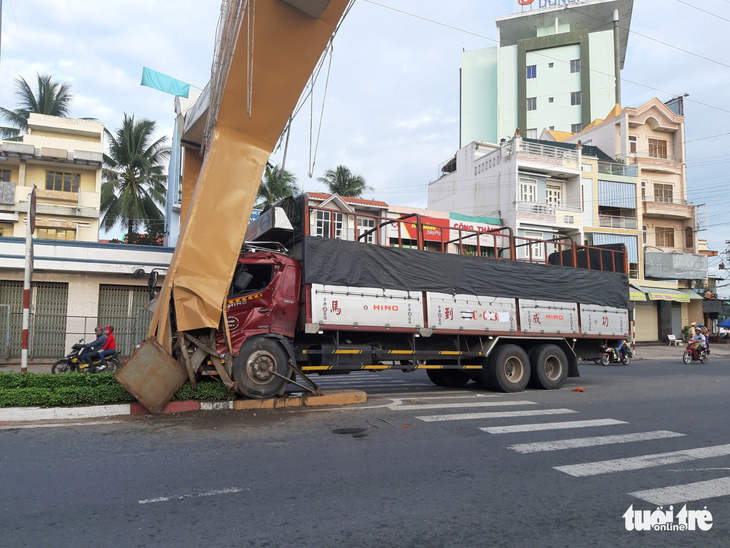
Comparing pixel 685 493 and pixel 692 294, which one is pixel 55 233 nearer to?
pixel 685 493

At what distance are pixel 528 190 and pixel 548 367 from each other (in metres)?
24.1

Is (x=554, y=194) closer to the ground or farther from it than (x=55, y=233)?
farther from it

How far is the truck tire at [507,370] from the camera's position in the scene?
1134 cm

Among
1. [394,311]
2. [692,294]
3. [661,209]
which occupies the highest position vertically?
[661,209]

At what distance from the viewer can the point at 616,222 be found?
1428 inches

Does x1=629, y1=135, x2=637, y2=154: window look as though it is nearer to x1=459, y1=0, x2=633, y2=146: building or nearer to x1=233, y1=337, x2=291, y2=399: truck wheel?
x1=459, y1=0, x2=633, y2=146: building

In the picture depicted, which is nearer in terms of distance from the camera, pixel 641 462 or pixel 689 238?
pixel 641 462

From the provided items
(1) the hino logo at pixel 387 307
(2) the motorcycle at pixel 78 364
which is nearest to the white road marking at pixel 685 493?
(1) the hino logo at pixel 387 307

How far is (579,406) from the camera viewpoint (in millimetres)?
9578

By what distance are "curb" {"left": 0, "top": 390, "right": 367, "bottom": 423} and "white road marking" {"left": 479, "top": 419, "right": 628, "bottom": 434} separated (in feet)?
9.45

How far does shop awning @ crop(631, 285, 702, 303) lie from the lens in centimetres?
3331

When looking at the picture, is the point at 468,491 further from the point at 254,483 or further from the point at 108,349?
the point at 108,349

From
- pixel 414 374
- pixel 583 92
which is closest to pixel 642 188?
pixel 583 92

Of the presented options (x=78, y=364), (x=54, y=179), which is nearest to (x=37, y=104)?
(x=54, y=179)
